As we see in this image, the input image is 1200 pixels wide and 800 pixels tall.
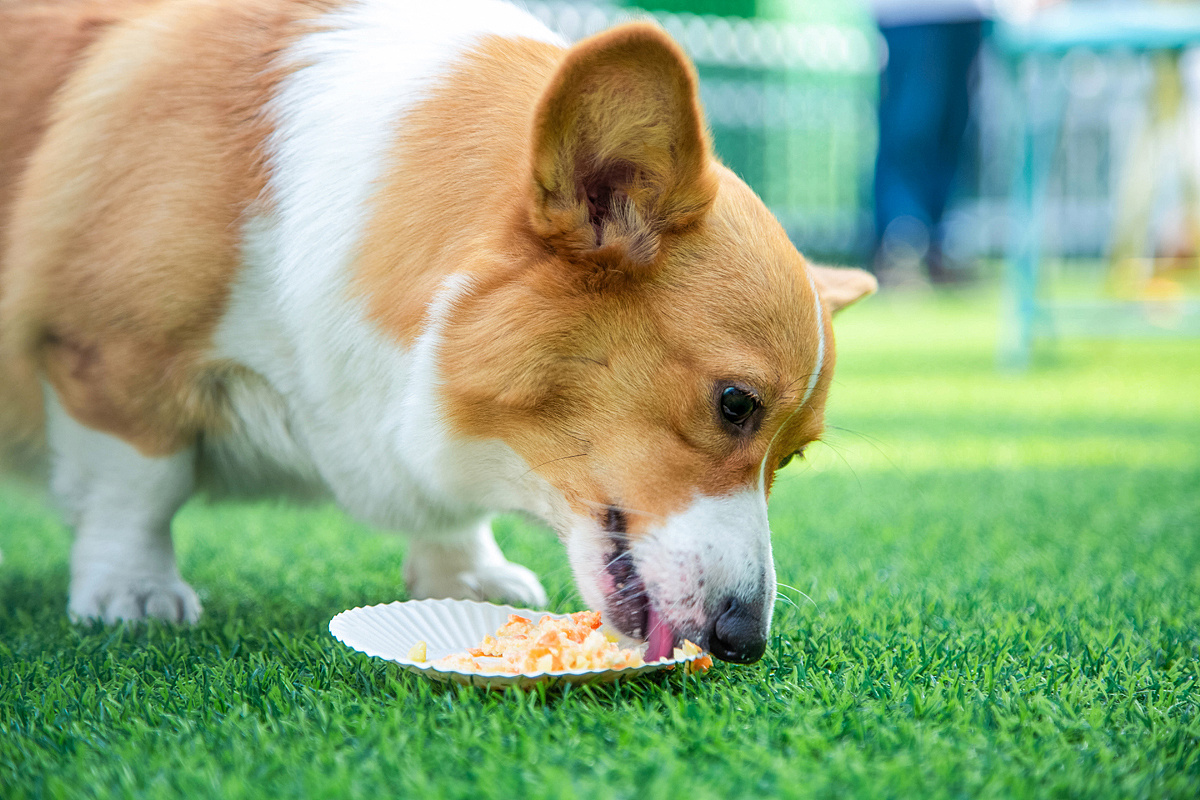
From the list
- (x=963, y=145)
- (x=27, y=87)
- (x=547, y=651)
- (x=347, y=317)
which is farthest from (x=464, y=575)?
(x=963, y=145)

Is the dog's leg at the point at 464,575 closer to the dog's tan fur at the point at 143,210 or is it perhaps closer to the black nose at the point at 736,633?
the dog's tan fur at the point at 143,210

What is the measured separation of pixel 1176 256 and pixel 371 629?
8234 mm

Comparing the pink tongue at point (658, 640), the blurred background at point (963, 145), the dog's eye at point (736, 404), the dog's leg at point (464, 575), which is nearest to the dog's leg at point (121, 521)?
the dog's leg at point (464, 575)

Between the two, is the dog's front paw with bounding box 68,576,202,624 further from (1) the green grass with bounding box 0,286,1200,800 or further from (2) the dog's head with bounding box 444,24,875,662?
(2) the dog's head with bounding box 444,24,875,662

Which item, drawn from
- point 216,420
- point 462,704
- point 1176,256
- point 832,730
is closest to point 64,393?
point 216,420

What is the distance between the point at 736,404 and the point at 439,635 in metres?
0.55

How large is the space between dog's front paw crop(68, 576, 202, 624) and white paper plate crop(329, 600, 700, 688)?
1.48ft

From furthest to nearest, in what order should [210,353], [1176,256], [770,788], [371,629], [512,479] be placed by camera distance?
[1176,256] < [210,353] < [512,479] < [371,629] < [770,788]

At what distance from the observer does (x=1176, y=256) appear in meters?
8.07

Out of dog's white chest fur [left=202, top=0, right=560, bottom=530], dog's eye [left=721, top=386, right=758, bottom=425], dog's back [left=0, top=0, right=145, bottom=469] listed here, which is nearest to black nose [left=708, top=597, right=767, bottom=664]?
dog's eye [left=721, top=386, right=758, bottom=425]

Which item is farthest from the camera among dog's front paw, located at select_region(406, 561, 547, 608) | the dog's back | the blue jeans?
the blue jeans

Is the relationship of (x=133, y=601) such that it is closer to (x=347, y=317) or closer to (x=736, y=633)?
(x=347, y=317)

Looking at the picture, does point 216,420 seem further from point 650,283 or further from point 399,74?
point 650,283

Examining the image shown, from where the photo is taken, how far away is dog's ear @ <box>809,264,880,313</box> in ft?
6.51
